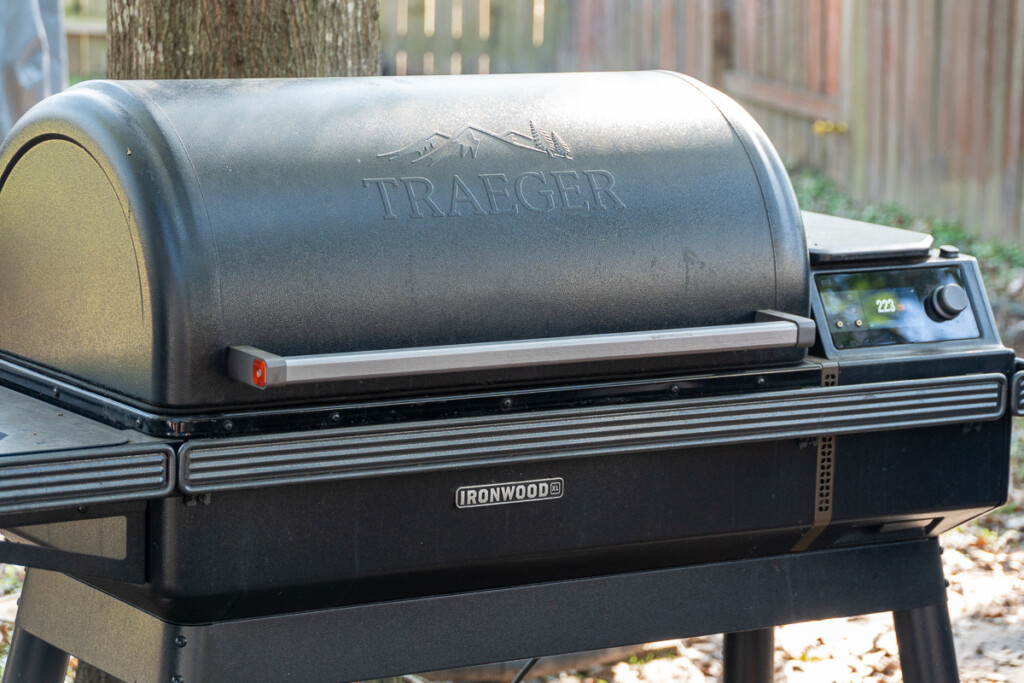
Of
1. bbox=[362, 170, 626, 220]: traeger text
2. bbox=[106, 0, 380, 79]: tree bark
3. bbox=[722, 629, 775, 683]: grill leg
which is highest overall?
bbox=[106, 0, 380, 79]: tree bark

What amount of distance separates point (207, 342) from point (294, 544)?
32 cm

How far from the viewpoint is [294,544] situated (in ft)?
6.16

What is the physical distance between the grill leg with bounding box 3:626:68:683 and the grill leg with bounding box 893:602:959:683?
152 centimetres

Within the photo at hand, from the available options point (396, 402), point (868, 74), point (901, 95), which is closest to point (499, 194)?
point (396, 402)

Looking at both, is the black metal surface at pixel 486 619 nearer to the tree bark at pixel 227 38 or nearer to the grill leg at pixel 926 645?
the grill leg at pixel 926 645

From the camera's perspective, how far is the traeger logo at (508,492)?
197cm

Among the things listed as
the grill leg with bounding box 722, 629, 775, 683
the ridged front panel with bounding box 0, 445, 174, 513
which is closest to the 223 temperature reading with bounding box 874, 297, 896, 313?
the grill leg with bounding box 722, 629, 775, 683

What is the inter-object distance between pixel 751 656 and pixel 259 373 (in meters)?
1.56

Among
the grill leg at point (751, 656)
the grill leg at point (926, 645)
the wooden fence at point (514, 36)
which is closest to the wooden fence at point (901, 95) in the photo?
the wooden fence at point (514, 36)

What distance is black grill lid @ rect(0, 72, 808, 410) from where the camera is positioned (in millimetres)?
1808

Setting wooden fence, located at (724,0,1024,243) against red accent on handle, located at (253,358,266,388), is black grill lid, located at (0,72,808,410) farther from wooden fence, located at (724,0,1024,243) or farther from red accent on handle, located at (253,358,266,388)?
wooden fence, located at (724,0,1024,243)

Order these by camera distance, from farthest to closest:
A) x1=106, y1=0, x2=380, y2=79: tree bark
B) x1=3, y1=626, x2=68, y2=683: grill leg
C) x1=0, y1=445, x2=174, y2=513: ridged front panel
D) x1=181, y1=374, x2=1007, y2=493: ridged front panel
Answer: x1=106, y1=0, x2=380, y2=79: tree bark, x1=3, y1=626, x2=68, y2=683: grill leg, x1=181, y1=374, x2=1007, y2=493: ridged front panel, x1=0, y1=445, x2=174, y2=513: ridged front panel

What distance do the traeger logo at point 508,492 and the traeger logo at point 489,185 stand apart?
0.41m

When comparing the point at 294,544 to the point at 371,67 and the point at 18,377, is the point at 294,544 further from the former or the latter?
the point at 371,67
